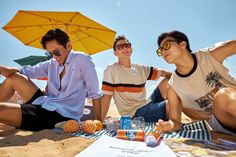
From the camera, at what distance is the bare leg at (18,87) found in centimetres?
341

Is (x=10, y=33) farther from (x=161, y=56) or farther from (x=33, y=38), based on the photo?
(x=161, y=56)

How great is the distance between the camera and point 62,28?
6.17 metres

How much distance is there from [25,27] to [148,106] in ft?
13.8

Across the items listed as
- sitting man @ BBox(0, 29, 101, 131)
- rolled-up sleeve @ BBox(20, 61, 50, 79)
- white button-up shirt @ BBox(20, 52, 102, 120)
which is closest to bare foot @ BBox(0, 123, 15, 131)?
sitting man @ BBox(0, 29, 101, 131)

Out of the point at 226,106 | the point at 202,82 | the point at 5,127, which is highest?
the point at 202,82

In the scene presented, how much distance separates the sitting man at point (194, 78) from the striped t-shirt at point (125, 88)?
944 mm

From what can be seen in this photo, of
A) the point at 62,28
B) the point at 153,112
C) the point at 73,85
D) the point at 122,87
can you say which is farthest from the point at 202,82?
the point at 62,28

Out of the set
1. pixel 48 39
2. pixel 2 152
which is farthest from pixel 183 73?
pixel 2 152

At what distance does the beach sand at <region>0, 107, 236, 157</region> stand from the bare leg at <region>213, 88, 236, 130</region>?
178 mm

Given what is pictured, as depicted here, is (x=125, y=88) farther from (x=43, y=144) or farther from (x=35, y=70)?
(x=43, y=144)

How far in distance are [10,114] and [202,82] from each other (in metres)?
2.56

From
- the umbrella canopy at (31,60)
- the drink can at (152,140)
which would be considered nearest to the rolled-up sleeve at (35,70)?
the drink can at (152,140)

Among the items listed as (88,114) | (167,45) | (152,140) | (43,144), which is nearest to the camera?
(152,140)

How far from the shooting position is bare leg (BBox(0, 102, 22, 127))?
2.81 meters
